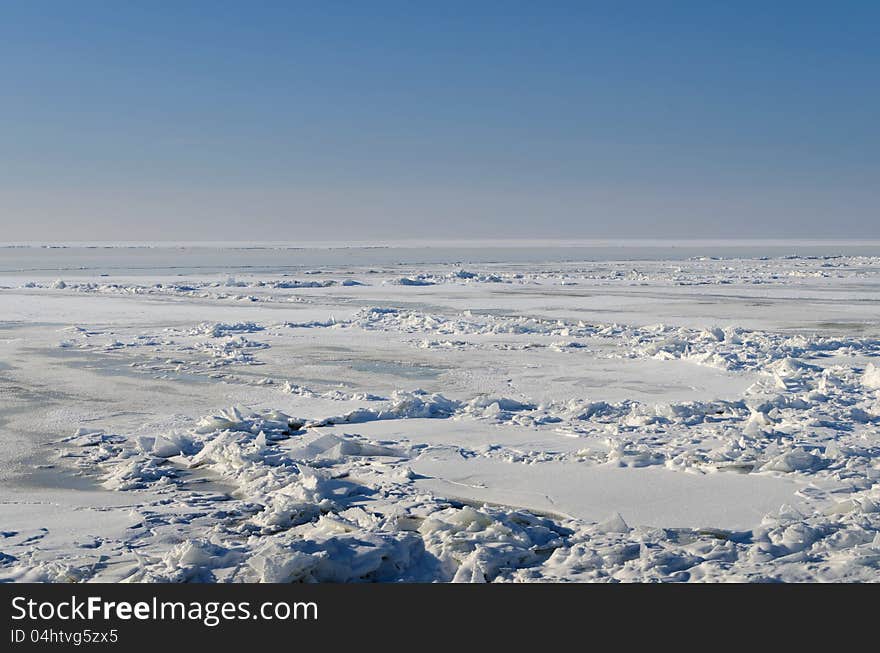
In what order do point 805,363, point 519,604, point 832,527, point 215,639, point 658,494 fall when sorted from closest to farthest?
1. point 215,639
2. point 519,604
3. point 832,527
4. point 658,494
5. point 805,363

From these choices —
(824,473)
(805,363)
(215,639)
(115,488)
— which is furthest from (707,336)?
(215,639)

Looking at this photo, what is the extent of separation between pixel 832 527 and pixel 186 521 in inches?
140

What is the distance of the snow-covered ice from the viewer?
4.36m

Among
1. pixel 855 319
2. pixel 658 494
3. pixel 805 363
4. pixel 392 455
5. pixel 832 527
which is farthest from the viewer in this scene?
pixel 855 319

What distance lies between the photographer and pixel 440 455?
6.39m

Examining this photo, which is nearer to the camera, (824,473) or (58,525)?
(58,525)

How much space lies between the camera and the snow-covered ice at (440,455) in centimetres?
436

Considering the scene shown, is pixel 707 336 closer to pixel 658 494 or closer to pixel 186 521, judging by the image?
pixel 658 494

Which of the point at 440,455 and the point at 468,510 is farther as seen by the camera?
the point at 440,455

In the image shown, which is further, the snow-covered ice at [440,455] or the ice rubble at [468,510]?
the snow-covered ice at [440,455]

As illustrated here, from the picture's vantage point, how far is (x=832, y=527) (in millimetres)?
4711

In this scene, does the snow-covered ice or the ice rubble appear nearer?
the ice rubble

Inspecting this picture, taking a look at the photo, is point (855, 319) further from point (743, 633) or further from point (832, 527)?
point (743, 633)

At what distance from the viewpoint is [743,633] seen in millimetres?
3525
